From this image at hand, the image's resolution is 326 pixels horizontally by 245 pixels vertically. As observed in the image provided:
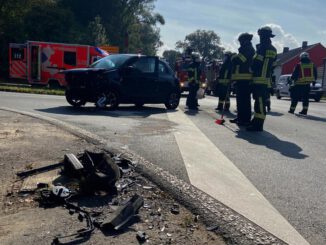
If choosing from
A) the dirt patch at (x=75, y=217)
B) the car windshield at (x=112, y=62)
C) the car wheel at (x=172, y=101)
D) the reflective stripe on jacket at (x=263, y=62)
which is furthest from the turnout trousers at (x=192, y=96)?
the dirt patch at (x=75, y=217)

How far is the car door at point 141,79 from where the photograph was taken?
12.3 metres

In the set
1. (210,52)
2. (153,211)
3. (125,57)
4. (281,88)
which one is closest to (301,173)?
(153,211)

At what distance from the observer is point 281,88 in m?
31.1

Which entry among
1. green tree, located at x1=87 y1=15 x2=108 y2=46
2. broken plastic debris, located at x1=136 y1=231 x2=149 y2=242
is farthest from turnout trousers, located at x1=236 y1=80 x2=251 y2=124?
green tree, located at x1=87 y1=15 x2=108 y2=46

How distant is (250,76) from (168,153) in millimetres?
4850

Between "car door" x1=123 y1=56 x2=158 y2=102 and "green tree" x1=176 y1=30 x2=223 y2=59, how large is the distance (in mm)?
109138

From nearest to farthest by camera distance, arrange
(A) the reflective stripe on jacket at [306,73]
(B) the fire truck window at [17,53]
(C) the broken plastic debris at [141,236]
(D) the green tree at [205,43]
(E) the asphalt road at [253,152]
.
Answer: (C) the broken plastic debris at [141,236] → (E) the asphalt road at [253,152] → (A) the reflective stripe on jacket at [306,73] → (B) the fire truck window at [17,53] → (D) the green tree at [205,43]

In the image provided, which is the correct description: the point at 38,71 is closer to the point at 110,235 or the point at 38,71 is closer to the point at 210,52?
the point at 110,235

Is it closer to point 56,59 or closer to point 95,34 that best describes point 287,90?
point 56,59

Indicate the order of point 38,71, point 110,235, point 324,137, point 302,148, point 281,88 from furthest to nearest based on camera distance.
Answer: point 281,88, point 38,71, point 324,137, point 302,148, point 110,235

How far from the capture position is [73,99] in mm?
11992

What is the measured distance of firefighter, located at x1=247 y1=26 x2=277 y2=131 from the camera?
9.25m

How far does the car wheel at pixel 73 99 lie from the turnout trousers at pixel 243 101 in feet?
15.1

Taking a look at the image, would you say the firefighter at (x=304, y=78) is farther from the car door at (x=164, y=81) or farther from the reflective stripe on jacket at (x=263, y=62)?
the reflective stripe on jacket at (x=263, y=62)
